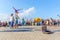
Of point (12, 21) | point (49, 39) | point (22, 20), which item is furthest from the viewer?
point (22, 20)

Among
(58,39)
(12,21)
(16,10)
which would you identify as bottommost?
(58,39)

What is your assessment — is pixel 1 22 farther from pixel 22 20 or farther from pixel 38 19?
pixel 38 19

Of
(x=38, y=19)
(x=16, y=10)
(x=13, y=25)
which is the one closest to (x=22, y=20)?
(x=16, y=10)

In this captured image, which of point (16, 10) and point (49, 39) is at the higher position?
point (16, 10)

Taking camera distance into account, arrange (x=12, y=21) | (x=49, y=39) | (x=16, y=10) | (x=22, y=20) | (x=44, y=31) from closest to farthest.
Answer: (x=49, y=39)
(x=44, y=31)
(x=12, y=21)
(x=16, y=10)
(x=22, y=20)

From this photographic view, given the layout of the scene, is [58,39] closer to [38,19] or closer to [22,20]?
[22,20]

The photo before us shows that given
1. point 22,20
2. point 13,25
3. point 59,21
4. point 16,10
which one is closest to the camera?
point 13,25

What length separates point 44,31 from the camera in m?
10.2

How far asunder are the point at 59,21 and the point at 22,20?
19.0 feet

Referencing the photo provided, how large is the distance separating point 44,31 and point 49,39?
10.1 feet

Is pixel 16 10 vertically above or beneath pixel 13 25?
above

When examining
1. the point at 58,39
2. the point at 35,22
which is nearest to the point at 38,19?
the point at 35,22

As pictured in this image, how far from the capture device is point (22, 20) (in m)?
21.9

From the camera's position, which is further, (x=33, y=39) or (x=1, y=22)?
(x=1, y=22)
